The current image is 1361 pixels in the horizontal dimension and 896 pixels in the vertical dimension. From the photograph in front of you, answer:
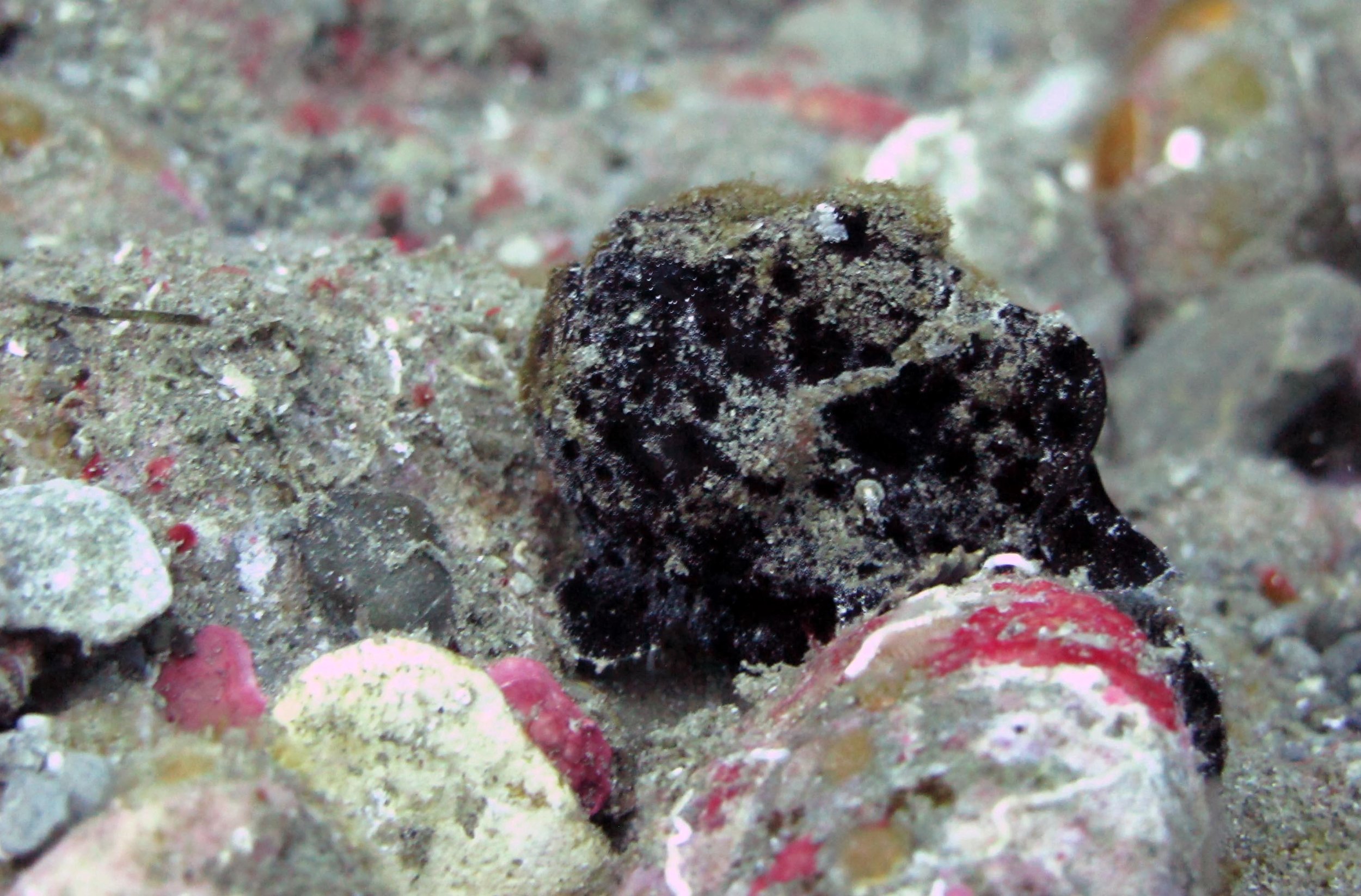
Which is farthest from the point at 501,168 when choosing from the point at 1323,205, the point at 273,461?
the point at 1323,205

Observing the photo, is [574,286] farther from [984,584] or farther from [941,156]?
[941,156]

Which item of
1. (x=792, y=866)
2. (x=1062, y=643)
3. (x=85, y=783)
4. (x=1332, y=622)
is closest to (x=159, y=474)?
(x=85, y=783)

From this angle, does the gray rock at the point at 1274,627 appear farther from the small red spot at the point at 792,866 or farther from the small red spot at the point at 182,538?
the small red spot at the point at 182,538

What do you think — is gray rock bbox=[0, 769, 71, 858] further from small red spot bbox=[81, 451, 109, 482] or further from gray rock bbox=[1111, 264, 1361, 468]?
gray rock bbox=[1111, 264, 1361, 468]

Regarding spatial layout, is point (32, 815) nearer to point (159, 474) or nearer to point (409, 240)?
point (159, 474)

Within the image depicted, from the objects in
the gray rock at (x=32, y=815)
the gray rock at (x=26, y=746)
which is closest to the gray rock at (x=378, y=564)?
the gray rock at (x=26, y=746)

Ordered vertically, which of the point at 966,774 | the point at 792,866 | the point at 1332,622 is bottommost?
the point at 1332,622
